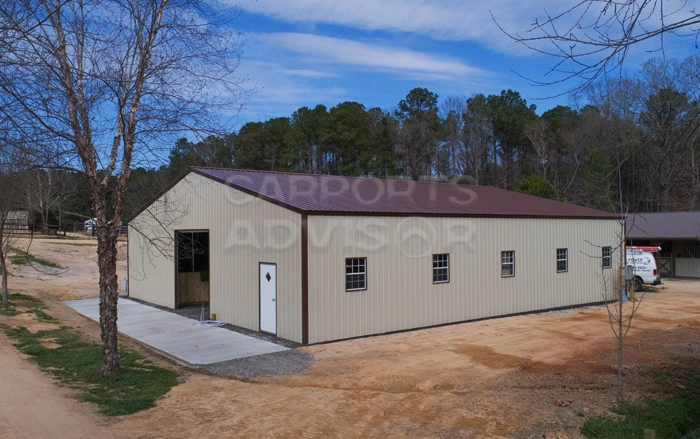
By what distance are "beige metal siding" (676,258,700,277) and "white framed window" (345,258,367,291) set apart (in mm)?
25284

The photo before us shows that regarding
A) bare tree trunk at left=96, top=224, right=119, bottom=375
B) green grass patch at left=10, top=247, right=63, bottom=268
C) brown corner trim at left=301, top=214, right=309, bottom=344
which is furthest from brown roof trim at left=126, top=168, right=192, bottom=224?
green grass patch at left=10, top=247, right=63, bottom=268

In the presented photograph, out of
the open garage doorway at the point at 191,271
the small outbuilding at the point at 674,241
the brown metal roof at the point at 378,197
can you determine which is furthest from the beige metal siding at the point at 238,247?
the small outbuilding at the point at 674,241

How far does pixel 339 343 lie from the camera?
13297 millimetres

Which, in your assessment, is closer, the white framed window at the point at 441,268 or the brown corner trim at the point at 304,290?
the brown corner trim at the point at 304,290

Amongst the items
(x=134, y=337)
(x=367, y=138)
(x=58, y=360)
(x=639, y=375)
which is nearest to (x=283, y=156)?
(x=367, y=138)

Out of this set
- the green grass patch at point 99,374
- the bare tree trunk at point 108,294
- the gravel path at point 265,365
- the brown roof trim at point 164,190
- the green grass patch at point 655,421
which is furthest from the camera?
the brown roof trim at point 164,190

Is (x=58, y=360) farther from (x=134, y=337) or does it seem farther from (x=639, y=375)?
(x=639, y=375)

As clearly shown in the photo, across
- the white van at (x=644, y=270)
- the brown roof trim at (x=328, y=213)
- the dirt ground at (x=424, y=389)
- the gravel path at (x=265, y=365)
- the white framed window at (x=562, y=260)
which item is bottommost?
the gravel path at (x=265, y=365)

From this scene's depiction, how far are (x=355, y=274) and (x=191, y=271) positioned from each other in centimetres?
888

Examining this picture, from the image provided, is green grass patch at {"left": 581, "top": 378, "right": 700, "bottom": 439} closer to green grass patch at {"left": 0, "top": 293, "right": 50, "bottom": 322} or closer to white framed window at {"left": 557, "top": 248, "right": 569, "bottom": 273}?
white framed window at {"left": 557, "top": 248, "right": 569, "bottom": 273}

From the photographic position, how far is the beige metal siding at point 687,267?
30969mm

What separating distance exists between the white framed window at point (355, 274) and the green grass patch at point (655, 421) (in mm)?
7299

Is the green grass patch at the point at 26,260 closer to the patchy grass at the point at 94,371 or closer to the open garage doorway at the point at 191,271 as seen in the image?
the open garage doorway at the point at 191,271

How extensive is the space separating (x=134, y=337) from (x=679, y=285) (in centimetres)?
2572
